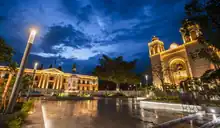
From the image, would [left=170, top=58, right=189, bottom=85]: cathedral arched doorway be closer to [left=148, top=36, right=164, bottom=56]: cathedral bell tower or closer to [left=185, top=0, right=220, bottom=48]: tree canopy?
[left=148, top=36, right=164, bottom=56]: cathedral bell tower

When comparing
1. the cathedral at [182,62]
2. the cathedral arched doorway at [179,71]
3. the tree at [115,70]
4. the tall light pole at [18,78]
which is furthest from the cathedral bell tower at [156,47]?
the tall light pole at [18,78]

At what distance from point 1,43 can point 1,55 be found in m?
0.57

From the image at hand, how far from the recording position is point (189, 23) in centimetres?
755

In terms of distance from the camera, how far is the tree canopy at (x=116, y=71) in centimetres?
3762

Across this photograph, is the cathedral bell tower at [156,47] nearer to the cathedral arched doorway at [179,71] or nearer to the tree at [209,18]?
the cathedral arched doorway at [179,71]

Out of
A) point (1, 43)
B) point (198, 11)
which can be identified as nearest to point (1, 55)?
point (1, 43)

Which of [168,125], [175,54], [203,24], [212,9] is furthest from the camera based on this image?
[175,54]

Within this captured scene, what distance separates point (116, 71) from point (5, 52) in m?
33.2

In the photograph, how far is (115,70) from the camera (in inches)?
1506

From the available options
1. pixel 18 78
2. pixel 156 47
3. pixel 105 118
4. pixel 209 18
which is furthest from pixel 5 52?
pixel 156 47

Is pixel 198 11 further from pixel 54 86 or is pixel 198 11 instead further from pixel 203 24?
pixel 54 86

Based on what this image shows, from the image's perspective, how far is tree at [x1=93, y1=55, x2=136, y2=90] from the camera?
1481 inches

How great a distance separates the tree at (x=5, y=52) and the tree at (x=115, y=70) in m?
32.3

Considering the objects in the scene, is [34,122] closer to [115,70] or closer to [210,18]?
Answer: [210,18]
